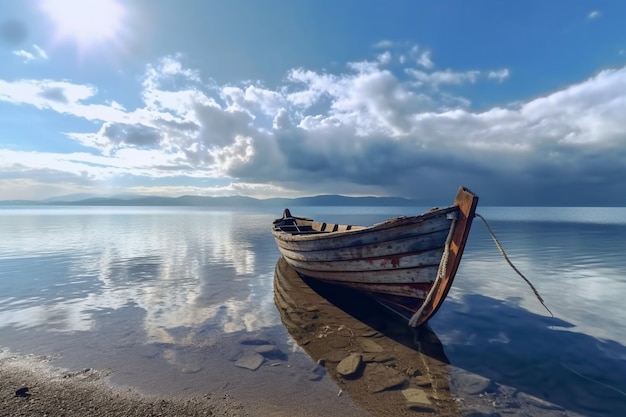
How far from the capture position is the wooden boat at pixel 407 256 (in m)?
8.44

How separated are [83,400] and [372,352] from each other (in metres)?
6.32

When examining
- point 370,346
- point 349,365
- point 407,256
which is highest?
point 407,256

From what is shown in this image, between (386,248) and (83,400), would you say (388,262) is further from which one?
(83,400)

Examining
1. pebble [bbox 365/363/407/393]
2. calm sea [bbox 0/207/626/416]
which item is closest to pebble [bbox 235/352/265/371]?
calm sea [bbox 0/207/626/416]

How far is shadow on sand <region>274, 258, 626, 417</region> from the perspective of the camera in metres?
6.17

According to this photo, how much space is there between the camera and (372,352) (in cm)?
828

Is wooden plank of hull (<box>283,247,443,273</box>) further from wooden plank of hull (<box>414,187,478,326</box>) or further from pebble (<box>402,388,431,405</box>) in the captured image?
pebble (<box>402,388,431,405</box>)

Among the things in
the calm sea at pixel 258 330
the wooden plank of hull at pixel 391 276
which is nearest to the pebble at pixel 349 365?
the calm sea at pixel 258 330

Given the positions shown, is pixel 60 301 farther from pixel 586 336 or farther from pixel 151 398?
pixel 586 336

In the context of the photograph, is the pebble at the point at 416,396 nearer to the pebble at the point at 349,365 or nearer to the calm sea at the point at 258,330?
the calm sea at the point at 258,330

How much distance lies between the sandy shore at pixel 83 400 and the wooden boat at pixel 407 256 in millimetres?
5863

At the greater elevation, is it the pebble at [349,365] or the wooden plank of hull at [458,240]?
the wooden plank of hull at [458,240]

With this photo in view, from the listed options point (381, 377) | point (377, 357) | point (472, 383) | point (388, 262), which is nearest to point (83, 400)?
point (381, 377)

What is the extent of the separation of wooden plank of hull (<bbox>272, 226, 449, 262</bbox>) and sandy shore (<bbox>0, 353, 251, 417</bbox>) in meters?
5.94
